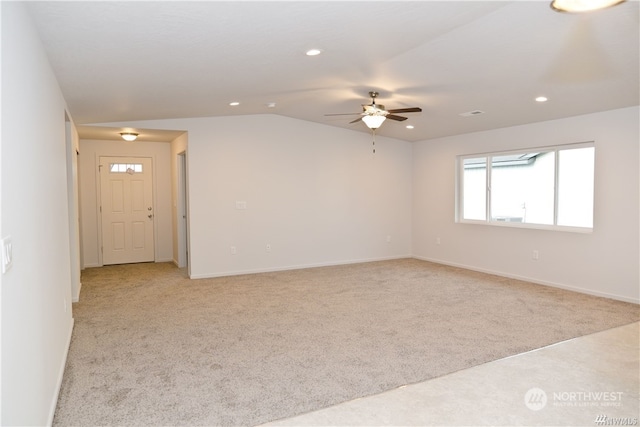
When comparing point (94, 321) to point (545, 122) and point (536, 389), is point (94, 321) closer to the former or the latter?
point (536, 389)

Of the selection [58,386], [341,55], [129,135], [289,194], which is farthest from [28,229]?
[289,194]

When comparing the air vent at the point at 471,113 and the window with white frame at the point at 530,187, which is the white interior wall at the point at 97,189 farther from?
the window with white frame at the point at 530,187

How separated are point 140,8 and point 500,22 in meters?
2.36

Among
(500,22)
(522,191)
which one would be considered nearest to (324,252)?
(522,191)

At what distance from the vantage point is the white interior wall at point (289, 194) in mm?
6598

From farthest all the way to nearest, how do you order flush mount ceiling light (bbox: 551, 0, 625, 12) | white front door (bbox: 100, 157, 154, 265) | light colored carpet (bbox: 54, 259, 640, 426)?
white front door (bbox: 100, 157, 154, 265) → light colored carpet (bbox: 54, 259, 640, 426) → flush mount ceiling light (bbox: 551, 0, 625, 12)

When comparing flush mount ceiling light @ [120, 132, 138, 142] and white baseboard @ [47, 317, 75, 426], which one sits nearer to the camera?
white baseboard @ [47, 317, 75, 426]

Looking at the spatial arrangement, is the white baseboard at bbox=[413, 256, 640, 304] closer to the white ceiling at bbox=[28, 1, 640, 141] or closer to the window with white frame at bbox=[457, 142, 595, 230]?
the window with white frame at bbox=[457, 142, 595, 230]

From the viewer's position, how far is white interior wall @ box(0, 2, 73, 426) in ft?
5.55

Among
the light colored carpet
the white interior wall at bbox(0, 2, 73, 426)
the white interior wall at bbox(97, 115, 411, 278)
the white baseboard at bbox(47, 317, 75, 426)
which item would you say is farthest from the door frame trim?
the white interior wall at bbox(0, 2, 73, 426)

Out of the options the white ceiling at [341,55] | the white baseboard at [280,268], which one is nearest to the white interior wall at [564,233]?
the white ceiling at [341,55]

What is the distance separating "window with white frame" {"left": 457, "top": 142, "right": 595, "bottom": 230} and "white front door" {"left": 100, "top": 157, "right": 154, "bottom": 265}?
573 centimetres

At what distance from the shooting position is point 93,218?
7656 millimetres

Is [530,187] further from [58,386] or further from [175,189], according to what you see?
[58,386]
